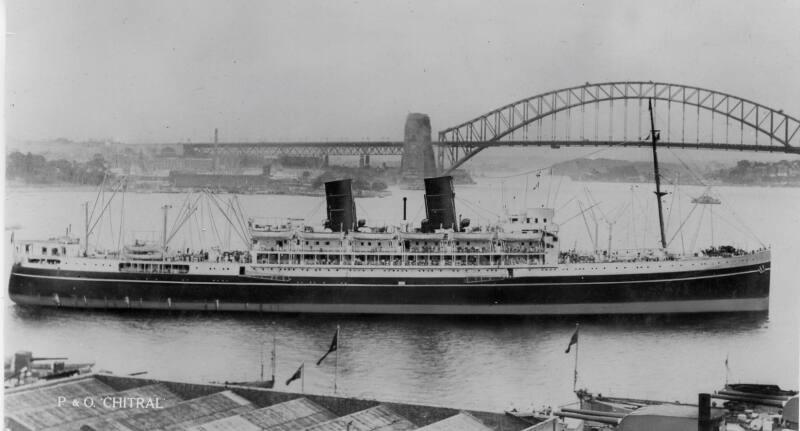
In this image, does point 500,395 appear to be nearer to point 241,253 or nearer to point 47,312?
point 241,253

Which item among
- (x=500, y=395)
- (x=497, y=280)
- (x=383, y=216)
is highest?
(x=383, y=216)

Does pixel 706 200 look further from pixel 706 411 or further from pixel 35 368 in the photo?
pixel 35 368

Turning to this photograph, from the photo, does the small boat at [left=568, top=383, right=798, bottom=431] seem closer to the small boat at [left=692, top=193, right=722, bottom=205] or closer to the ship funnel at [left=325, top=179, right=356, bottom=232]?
the small boat at [left=692, top=193, right=722, bottom=205]

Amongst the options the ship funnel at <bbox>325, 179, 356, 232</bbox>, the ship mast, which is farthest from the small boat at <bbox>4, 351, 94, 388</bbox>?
the ship mast

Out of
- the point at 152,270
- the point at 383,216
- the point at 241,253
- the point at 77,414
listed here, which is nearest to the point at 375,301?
the point at 383,216

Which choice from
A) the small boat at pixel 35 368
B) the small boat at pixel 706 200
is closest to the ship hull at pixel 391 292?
the small boat at pixel 706 200

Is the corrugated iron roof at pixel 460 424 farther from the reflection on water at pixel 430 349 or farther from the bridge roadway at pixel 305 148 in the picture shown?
the bridge roadway at pixel 305 148
